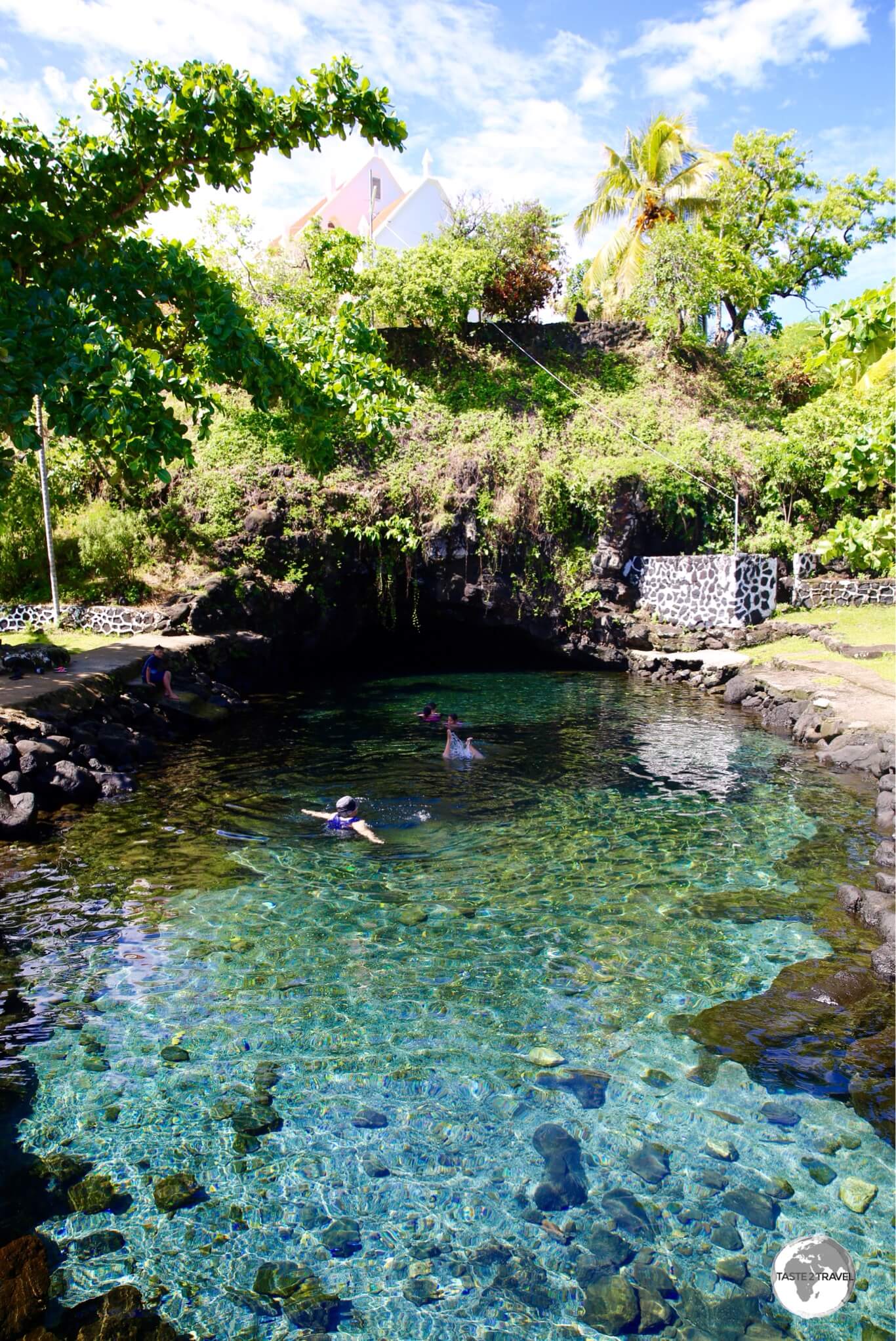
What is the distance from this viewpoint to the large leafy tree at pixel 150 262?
33.9ft

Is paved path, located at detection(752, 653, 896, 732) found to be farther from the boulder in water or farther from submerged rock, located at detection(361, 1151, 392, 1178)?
the boulder in water

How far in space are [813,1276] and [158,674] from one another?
53.7ft

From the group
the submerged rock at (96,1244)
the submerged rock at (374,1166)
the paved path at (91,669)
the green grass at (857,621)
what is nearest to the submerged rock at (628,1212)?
the submerged rock at (374,1166)

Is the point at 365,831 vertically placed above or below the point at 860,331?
below

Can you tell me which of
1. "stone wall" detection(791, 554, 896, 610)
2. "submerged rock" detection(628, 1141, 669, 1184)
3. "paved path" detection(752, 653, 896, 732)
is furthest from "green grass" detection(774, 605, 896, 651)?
"submerged rock" detection(628, 1141, 669, 1184)

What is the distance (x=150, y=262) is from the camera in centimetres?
1170

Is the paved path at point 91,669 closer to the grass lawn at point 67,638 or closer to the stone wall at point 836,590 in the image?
the grass lawn at point 67,638

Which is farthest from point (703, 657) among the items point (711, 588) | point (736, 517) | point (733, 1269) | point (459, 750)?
point (733, 1269)

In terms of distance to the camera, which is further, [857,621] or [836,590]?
[836,590]

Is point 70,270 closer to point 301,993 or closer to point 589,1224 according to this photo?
point 301,993

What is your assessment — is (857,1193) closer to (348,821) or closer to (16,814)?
(348,821)

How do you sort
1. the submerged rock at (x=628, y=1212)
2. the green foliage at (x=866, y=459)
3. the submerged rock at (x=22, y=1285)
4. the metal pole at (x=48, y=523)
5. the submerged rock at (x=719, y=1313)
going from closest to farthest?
the submerged rock at (x=22, y=1285) → the submerged rock at (x=719, y=1313) → the submerged rock at (x=628, y=1212) → the green foliage at (x=866, y=459) → the metal pole at (x=48, y=523)

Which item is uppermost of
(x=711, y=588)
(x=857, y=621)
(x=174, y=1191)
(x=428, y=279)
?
(x=428, y=279)

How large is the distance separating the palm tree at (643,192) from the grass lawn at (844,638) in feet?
55.1
